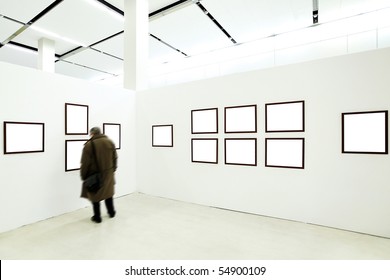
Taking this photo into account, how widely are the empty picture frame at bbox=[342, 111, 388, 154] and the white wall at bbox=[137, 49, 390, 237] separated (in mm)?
79

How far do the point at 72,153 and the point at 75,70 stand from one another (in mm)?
7394

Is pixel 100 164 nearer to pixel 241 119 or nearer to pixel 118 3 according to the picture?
pixel 241 119

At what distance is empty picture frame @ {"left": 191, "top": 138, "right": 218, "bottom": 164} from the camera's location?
396cm

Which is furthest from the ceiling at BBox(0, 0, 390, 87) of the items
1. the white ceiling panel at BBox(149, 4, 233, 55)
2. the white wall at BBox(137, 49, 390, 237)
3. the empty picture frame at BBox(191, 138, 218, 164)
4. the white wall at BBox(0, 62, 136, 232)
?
the empty picture frame at BBox(191, 138, 218, 164)

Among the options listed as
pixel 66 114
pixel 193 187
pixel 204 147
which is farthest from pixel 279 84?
pixel 66 114

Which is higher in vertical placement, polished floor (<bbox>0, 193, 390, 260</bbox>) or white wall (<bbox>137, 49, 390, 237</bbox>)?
white wall (<bbox>137, 49, 390, 237</bbox>)

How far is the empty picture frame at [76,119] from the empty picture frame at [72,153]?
169 mm

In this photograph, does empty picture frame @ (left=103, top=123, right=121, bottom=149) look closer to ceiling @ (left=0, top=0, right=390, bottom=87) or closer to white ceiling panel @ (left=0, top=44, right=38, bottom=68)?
ceiling @ (left=0, top=0, right=390, bottom=87)

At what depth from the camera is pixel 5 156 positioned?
9.62 feet

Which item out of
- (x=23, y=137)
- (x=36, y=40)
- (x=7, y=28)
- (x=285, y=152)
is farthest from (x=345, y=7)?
(x=36, y=40)

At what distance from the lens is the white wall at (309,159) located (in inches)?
109

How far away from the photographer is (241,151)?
3688 mm

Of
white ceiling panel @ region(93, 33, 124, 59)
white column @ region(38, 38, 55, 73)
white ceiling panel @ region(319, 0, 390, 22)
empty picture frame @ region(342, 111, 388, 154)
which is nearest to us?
empty picture frame @ region(342, 111, 388, 154)

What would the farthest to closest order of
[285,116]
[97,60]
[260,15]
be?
[97,60], [260,15], [285,116]
